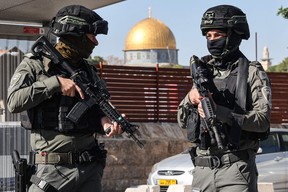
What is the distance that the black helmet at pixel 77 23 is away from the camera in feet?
19.0

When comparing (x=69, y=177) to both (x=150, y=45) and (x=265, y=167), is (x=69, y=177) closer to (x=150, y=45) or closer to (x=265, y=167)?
(x=265, y=167)

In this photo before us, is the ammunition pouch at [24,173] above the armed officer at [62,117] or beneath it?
beneath

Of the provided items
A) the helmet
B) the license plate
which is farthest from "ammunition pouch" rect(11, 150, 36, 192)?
the license plate

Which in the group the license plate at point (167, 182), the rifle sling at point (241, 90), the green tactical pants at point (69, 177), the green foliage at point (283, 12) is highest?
the green foliage at point (283, 12)

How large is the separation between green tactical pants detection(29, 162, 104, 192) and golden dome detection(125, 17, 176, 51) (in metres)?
145

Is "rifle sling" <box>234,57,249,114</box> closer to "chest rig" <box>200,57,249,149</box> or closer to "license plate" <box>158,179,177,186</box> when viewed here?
"chest rig" <box>200,57,249,149</box>

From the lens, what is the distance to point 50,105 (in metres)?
5.69

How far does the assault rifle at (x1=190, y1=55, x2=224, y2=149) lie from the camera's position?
5633 mm

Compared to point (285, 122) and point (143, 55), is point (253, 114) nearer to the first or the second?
point (285, 122)

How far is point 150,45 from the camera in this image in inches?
6004

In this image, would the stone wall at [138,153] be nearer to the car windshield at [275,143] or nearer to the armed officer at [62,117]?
the car windshield at [275,143]

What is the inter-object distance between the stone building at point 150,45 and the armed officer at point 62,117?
142 metres

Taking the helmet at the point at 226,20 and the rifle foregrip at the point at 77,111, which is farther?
the helmet at the point at 226,20

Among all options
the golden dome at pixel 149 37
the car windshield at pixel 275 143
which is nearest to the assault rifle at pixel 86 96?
the car windshield at pixel 275 143
